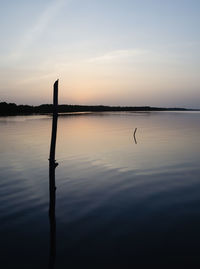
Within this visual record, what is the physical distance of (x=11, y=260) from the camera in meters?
7.77

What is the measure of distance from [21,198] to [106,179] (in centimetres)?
615

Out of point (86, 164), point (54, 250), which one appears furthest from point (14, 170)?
point (54, 250)

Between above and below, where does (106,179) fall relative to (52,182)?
below

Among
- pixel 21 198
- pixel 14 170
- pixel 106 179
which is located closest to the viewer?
pixel 21 198

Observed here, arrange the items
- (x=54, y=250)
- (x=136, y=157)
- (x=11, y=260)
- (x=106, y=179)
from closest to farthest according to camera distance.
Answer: (x=11, y=260) < (x=54, y=250) < (x=106, y=179) < (x=136, y=157)

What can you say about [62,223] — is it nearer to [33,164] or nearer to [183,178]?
[183,178]

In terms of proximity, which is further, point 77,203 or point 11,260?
point 77,203

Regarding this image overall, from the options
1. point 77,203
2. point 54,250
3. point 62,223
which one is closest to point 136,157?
point 77,203

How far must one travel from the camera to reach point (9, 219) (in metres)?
10.5

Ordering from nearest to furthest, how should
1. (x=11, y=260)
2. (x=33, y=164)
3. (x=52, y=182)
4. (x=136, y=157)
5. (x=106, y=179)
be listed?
1. (x=11, y=260)
2. (x=52, y=182)
3. (x=106, y=179)
4. (x=33, y=164)
5. (x=136, y=157)

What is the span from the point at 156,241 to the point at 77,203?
4.76m

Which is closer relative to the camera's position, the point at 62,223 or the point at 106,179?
the point at 62,223

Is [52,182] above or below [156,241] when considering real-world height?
above

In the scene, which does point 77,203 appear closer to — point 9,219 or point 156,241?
point 9,219
